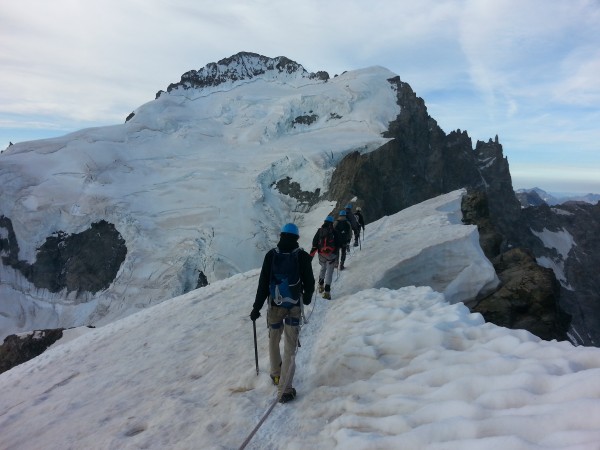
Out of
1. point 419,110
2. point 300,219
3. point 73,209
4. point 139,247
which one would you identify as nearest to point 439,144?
point 419,110

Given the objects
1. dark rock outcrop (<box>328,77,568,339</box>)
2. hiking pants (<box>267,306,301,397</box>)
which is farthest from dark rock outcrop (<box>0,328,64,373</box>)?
dark rock outcrop (<box>328,77,568,339</box>)

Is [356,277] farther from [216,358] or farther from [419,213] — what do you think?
[419,213]

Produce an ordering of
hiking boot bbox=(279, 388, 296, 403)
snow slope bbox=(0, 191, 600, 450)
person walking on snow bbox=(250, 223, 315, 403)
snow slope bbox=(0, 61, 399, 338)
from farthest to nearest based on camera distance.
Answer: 1. snow slope bbox=(0, 61, 399, 338)
2. person walking on snow bbox=(250, 223, 315, 403)
3. hiking boot bbox=(279, 388, 296, 403)
4. snow slope bbox=(0, 191, 600, 450)

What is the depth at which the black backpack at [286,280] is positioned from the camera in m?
6.20

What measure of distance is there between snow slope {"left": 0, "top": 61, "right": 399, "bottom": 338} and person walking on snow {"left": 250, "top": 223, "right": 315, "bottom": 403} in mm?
38674

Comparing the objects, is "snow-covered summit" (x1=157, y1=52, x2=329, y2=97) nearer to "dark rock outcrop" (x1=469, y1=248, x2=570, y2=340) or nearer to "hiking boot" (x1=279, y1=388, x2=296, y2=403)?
"dark rock outcrop" (x1=469, y1=248, x2=570, y2=340)

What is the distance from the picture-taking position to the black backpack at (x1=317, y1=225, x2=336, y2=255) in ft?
38.3

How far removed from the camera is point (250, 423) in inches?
227

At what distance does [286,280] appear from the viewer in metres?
6.19

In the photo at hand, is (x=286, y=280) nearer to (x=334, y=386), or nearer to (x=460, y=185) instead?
(x=334, y=386)

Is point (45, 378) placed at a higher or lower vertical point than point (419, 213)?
lower

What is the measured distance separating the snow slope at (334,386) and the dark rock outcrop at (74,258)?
39.1 m

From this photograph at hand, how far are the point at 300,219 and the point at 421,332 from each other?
150 ft

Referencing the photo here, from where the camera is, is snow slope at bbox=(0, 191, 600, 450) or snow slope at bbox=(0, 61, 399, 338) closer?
snow slope at bbox=(0, 191, 600, 450)
